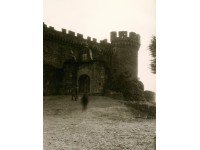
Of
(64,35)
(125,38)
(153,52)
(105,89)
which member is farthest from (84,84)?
(64,35)

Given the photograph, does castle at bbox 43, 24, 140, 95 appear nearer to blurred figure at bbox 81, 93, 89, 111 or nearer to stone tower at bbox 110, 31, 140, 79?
stone tower at bbox 110, 31, 140, 79

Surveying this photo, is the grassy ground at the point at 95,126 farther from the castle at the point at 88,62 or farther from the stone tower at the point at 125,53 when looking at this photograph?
the stone tower at the point at 125,53

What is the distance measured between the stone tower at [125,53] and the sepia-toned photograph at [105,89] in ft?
0.12

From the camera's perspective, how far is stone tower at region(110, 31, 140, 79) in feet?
38.6

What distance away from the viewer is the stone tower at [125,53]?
38.6 feet

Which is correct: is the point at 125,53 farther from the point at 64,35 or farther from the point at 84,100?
the point at 84,100

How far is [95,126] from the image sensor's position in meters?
11.1

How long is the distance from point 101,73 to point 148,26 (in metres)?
3.70

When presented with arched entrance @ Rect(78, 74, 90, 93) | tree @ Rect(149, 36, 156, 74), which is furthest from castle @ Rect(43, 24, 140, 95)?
tree @ Rect(149, 36, 156, 74)

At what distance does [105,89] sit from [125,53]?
2.31 metres

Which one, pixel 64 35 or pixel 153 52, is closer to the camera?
pixel 153 52
